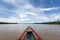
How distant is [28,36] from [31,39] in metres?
0.34

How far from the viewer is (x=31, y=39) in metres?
6.26

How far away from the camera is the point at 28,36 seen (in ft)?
21.3
